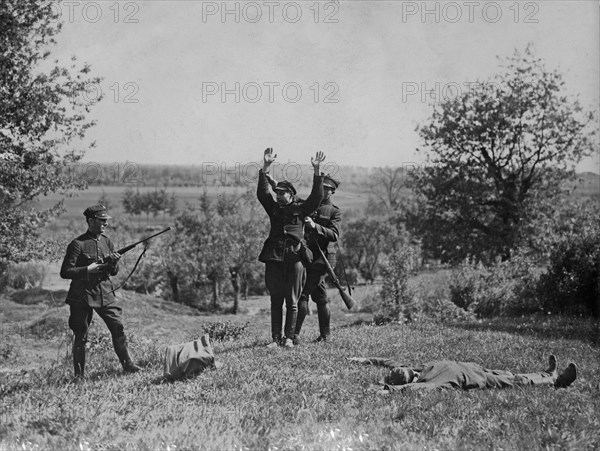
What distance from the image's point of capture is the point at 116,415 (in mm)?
5984

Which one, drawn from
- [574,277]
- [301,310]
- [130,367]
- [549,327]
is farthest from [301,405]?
[574,277]

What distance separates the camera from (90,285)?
27.2ft

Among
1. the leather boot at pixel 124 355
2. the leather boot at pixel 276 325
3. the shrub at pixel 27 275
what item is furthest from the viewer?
the shrub at pixel 27 275

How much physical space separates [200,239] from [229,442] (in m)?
29.9

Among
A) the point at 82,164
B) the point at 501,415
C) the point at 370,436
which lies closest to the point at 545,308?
the point at 501,415

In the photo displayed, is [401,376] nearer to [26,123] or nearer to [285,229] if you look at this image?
[285,229]

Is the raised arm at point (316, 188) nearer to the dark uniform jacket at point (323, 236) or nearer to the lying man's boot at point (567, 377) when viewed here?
the dark uniform jacket at point (323, 236)

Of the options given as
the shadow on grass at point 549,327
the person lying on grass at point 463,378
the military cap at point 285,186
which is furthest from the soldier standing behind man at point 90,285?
the shadow on grass at point 549,327

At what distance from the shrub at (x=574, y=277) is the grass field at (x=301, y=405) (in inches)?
177

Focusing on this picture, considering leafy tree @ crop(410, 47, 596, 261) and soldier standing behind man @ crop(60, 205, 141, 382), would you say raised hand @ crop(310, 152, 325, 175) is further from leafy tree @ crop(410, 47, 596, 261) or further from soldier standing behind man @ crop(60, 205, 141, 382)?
leafy tree @ crop(410, 47, 596, 261)

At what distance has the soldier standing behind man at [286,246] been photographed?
9539 millimetres

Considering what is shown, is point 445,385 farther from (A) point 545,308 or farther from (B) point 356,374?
(A) point 545,308

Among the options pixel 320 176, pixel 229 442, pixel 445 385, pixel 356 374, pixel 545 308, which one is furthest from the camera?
pixel 545 308

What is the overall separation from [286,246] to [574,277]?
27.6ft
